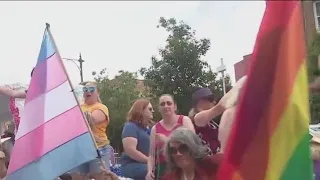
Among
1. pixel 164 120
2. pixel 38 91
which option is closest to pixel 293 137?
pixel 164 120

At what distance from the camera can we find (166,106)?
532 centimetres

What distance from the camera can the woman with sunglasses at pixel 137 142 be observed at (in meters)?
5.47

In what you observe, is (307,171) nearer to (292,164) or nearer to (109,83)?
(292,164)

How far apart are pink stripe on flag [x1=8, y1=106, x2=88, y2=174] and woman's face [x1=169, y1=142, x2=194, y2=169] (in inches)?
39.1

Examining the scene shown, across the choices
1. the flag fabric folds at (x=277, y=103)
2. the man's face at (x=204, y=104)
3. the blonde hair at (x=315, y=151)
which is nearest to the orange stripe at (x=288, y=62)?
the flag fabric folds at (x=277, y=103)

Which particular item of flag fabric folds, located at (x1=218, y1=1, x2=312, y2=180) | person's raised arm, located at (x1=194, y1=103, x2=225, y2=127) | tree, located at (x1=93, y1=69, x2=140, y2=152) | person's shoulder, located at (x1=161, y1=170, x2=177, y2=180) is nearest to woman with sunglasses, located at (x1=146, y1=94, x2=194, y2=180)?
person's raised arm, located at (x1=194, y1=103, x2=225, y2=127)

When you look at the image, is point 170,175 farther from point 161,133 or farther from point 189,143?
point 161,133

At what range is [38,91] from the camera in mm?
5152

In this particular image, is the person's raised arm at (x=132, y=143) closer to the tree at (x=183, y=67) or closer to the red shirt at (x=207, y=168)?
the red shirt at (x=207, y=168)

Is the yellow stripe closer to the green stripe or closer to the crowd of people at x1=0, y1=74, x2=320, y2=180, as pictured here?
the green stripe

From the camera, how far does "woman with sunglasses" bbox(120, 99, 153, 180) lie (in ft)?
17.9

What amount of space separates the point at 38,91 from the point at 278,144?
109 inches

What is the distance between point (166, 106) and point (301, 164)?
253cm

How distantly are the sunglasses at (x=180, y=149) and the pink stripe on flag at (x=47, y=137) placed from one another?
3.21 ft
